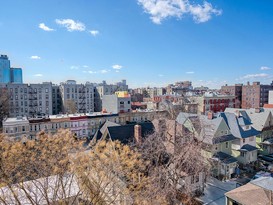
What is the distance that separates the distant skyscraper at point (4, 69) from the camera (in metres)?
88.1

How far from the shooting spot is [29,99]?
6272cm

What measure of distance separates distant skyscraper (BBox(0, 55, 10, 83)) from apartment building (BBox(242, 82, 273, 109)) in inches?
4094

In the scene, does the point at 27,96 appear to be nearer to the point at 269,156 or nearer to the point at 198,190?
the point at 198,190

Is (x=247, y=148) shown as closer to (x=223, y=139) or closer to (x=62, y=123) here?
(x=223, y=139)

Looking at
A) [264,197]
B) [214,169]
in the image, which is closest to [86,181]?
[264,197]

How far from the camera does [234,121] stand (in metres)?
31.0

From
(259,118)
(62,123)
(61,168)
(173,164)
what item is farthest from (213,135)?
(62,123)

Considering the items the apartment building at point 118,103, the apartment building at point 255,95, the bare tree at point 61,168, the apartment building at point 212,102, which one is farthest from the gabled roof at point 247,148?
the apartment building at point 255,95

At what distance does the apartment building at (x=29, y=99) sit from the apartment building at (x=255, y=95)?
74829mm

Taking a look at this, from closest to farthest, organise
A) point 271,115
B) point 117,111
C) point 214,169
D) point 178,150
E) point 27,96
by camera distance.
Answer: point 178,150 < point 214,169 < point 271,115 < point 117,111 < point 27,96

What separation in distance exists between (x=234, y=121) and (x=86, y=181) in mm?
27736

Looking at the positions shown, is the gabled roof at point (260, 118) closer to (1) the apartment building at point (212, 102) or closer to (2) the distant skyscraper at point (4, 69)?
(1) the apartment building at point (212, 102)

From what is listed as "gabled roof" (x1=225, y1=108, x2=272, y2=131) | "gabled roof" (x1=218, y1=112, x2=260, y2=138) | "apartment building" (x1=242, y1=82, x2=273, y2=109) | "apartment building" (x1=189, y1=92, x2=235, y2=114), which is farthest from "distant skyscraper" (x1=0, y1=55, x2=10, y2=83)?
"apartment building" (x1=242, y1=82, x2=273, y2=109)

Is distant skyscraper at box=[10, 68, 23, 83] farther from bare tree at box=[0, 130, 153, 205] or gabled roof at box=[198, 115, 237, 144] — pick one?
bare tree at box=[0, 130, 153, 205]
